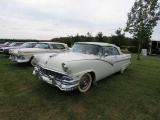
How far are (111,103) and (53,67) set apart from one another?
177 cm

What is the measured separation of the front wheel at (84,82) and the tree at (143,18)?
11.2 meters

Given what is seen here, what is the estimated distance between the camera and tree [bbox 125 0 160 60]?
41.9 feet

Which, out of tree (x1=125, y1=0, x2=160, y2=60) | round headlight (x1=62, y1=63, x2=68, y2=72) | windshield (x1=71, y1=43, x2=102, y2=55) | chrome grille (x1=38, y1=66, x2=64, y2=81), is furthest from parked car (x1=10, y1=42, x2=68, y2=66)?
tree (x1=125, y1=0, x2=160, y2=60)

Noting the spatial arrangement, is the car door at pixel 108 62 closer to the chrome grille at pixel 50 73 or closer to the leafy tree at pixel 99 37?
the chrome grille at pixel 50 73

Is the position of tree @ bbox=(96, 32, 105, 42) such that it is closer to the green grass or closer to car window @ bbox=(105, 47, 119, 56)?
car window @ bbox=(105, 47, 119, 56)

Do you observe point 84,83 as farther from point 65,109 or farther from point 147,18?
point 147,18

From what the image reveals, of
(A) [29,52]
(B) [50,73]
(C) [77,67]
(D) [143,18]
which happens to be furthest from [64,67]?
(D) [143,18]

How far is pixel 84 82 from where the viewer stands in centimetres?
386

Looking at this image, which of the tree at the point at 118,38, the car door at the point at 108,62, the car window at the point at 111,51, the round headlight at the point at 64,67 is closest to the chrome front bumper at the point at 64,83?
the round headlight at the point at 64,67

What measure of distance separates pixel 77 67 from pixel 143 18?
39.8 feet

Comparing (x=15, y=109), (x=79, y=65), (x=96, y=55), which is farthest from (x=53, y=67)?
(x=96, y=55)

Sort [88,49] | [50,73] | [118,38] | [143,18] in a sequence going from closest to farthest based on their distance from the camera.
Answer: [50,73] < [88,49] < [143,18] < [118,38]

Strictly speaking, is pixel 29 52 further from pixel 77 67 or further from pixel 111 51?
pixel 77 67

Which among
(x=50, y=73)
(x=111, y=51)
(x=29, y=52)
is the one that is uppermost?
(x=111, y=51)
